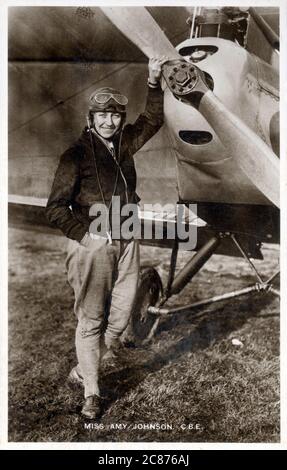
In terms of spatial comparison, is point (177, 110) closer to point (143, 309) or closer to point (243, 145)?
point (243, 145)

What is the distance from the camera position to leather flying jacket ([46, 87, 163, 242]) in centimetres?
212

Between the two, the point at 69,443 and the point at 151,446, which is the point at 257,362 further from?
the point at 69,443

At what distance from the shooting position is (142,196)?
9.11ft

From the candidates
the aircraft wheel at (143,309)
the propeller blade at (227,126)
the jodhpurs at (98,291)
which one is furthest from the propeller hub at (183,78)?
the aircraft wheel at (143,309)

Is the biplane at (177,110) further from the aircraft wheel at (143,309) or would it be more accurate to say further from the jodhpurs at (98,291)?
the jodhpurs at (98,291)

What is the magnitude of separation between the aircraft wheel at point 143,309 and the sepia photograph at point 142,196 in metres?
0.01

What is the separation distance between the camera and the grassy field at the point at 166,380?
7.39 ft

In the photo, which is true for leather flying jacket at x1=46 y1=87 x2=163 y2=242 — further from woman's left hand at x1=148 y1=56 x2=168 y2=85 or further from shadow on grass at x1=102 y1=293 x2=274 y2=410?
shadow on grass at x1=102 y1=293 x2=274 y2=410

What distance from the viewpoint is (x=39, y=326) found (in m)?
3.13

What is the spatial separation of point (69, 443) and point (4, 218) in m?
1.15

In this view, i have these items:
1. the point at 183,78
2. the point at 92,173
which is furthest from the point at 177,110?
the point at 92,173

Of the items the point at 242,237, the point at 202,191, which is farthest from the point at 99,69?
the point at 242,237

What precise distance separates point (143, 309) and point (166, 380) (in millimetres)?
563

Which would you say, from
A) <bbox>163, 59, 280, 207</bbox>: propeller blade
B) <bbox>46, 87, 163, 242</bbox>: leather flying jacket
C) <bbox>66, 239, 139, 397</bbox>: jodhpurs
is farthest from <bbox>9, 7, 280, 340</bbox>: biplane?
<bbox>66, 239, 139, 397</bbox>: jodhpurs
